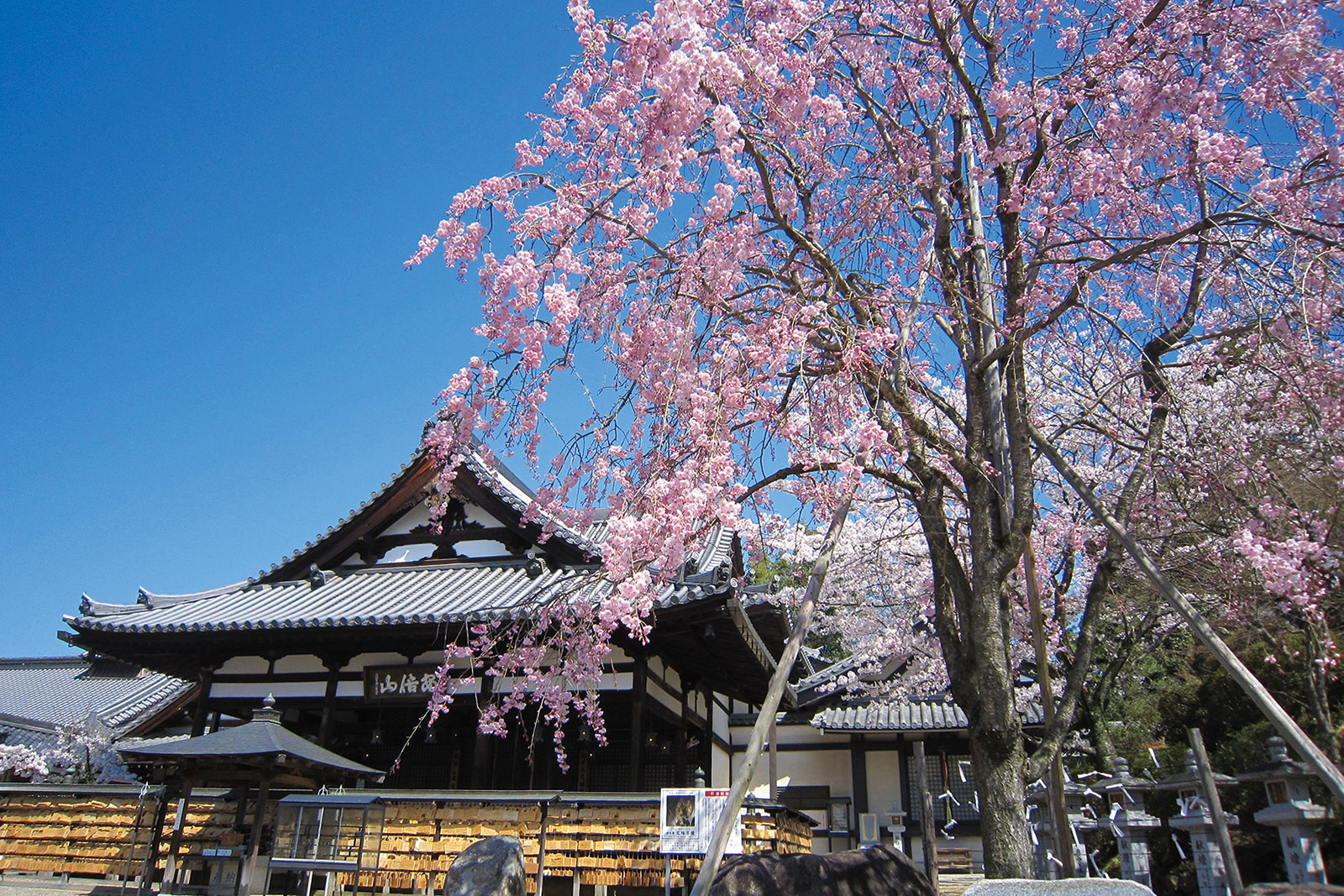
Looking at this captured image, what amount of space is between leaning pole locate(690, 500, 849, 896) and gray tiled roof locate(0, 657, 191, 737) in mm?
18880

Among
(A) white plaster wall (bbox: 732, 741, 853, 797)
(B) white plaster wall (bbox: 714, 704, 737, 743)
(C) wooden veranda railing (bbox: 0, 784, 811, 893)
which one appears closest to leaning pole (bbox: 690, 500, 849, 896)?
(C) wooden veranda railing (bbox: 0, 784, 811, 893)

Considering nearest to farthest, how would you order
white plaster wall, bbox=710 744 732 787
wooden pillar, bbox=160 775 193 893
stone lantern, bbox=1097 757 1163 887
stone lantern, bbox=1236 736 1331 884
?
stone lantern, bbox=1236 736 1331 884 → wooden pillar, bbox=160 775 193 893 → stone lantern, bbox=1097 757 1163 887 → white plaster wall, bbox=710 744 732 787

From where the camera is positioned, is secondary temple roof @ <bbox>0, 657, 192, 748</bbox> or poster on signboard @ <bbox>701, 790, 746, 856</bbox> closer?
poster on signboard @ <bbox>701, 790, 746, 856</bbox>

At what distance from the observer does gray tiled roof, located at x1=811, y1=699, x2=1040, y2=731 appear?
1692 cm

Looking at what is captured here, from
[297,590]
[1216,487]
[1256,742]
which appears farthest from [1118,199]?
[297,590]

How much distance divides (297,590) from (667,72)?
1171 centimetres

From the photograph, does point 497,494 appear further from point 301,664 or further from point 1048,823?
point 1048,823

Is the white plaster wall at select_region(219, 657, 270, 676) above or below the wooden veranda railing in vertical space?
above

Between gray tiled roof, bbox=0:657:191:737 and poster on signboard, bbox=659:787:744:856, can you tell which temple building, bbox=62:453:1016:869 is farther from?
gray tiled roof, bbox=0:657:191:737

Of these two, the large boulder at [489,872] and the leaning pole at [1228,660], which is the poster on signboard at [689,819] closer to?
the large boulder at [489,872]

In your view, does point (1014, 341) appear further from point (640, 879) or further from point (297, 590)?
point (297, 590)

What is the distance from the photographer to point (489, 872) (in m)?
7.29

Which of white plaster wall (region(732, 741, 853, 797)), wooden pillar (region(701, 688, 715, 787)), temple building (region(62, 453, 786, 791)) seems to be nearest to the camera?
temple building (region(62, 453, 786, 791))

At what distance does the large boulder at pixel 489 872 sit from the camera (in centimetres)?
720
